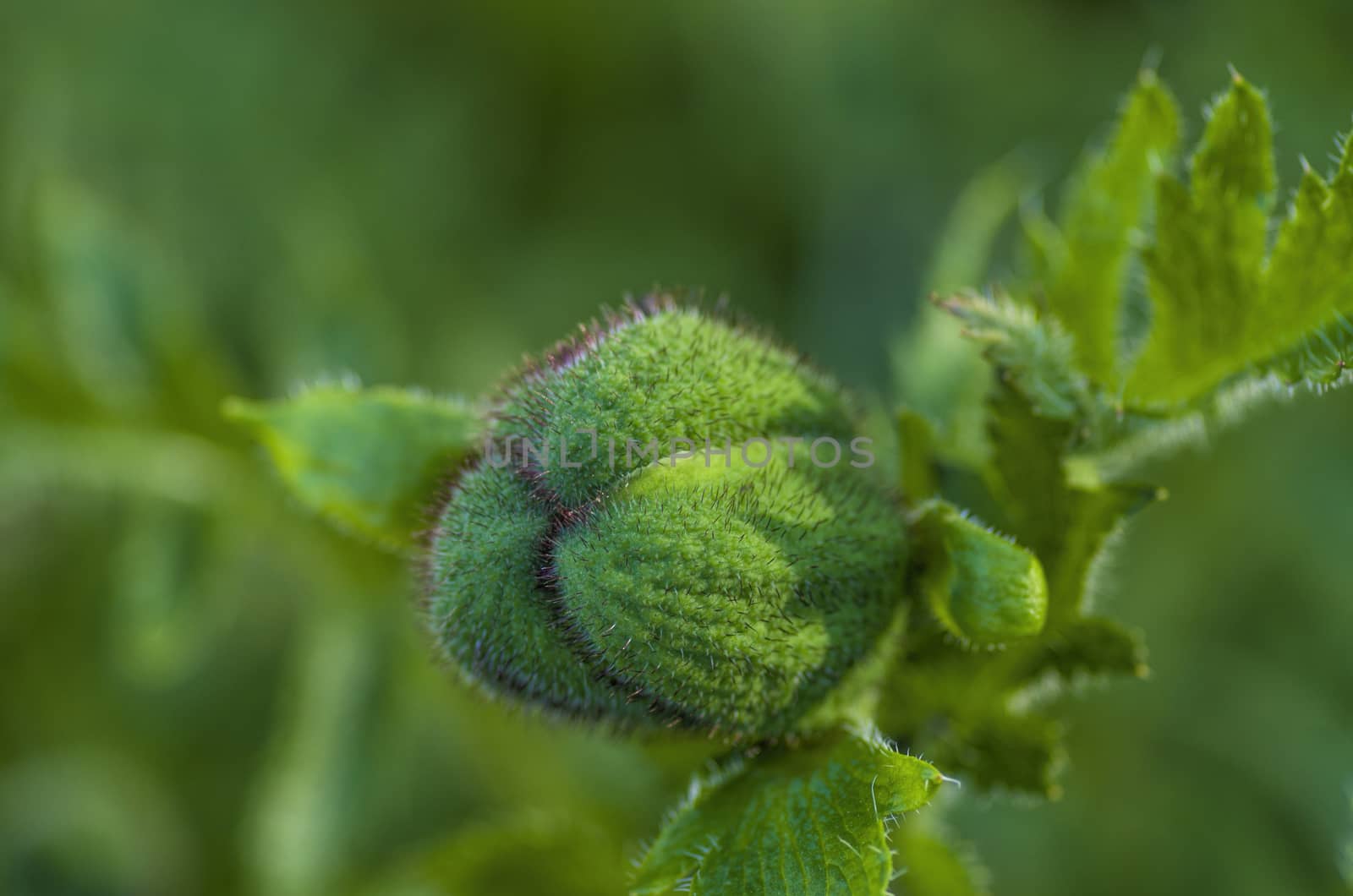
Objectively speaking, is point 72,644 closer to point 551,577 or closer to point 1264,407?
point 551,577

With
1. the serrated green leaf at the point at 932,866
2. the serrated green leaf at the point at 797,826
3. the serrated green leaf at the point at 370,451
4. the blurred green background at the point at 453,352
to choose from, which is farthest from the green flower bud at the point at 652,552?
the blurred green background at the point at 453,352

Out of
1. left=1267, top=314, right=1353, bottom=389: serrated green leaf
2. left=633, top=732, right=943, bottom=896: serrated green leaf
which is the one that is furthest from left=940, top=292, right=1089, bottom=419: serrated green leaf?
left=633, top=732, right=943, bottom=896: serrated green leaf

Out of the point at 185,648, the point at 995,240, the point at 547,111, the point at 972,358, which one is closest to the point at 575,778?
the point at 185,648

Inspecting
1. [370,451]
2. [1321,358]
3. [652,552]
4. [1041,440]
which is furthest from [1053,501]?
[370,451]

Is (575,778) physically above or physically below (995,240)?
below

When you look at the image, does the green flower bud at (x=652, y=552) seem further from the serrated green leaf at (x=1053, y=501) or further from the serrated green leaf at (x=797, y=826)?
the serrated green leaf at (x=1053, y=501)

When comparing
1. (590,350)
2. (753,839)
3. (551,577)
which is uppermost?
(590,350)
